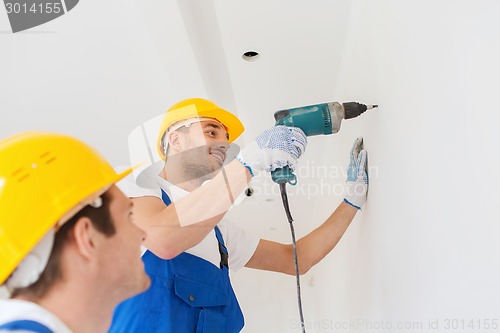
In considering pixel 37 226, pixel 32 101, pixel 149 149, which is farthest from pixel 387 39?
pixel 32 101

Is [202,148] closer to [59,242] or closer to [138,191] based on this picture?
[138,191]

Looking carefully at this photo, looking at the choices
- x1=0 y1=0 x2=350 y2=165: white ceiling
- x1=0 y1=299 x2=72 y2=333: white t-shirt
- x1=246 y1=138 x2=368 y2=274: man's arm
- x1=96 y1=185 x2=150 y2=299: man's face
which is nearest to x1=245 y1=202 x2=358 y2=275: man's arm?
x1=246 y1=138 x2=368 y2=274: man's arm

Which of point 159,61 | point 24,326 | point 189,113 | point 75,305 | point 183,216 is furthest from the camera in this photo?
point 159,61

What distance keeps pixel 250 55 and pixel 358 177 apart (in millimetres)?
942

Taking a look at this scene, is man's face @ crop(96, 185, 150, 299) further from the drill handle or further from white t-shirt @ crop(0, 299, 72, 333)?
the drill handle

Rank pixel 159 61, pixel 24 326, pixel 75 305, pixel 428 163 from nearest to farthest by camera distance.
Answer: pixel 24 326 < pixel 75 305 < pixel 428 163 < pixel 159 61

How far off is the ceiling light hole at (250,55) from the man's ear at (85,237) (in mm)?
1557

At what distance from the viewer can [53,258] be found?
3.07 ft

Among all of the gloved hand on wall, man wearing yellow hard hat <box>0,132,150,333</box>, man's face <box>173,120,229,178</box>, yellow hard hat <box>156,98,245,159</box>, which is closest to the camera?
man wearing yellow hard hat <box>0,132,150,333</box>

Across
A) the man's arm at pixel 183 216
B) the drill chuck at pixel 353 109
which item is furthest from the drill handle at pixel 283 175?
the drill chuck at pixel 353 109

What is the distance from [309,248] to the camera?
6.56 ft

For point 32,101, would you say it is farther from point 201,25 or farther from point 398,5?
point 398,5

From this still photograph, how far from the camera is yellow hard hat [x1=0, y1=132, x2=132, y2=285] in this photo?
91cm

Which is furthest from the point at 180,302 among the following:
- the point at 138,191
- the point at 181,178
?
the point at 181,178
